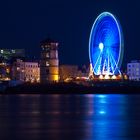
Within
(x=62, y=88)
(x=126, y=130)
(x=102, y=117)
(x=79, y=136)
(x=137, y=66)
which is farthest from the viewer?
(x=137, y=66)

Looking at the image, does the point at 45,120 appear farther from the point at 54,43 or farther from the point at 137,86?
the point at 54,43

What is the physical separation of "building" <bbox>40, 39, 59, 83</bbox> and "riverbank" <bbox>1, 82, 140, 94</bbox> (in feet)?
51.6

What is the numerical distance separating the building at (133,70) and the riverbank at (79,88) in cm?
2739

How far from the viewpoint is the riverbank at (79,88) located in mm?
92812

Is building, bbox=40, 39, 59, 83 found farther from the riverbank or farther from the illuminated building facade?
the riverbank

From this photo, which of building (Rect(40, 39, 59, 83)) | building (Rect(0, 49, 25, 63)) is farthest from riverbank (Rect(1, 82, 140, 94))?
building (Rect(0, 49, 25, 63))

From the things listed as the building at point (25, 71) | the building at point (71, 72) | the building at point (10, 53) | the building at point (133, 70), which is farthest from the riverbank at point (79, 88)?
the building at point (10, 53)

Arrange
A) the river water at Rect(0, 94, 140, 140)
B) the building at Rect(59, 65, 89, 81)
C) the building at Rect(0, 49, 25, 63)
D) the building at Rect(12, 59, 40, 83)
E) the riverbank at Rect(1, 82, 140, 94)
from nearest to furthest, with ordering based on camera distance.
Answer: the river water at Rect(0, 94, 140, 140) → the riverbank at Rect(1, 82, 140, 94) → the building at Rect(59, 65, 89, 81) → the building at Rect(12, 59, 40, 83) → the building at Rect(0, 49, 25, 63)

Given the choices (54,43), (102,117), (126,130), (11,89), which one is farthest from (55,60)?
(126,130)

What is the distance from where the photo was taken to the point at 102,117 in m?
37.2

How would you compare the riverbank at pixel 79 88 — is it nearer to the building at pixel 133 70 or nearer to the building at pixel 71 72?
the building at pixel 71 72

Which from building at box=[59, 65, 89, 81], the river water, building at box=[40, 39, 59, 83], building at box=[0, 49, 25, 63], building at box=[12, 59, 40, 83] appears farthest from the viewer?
building at box=[0, 49, 25, 63]

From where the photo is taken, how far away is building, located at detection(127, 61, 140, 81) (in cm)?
12594

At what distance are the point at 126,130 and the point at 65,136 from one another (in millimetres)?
3327
